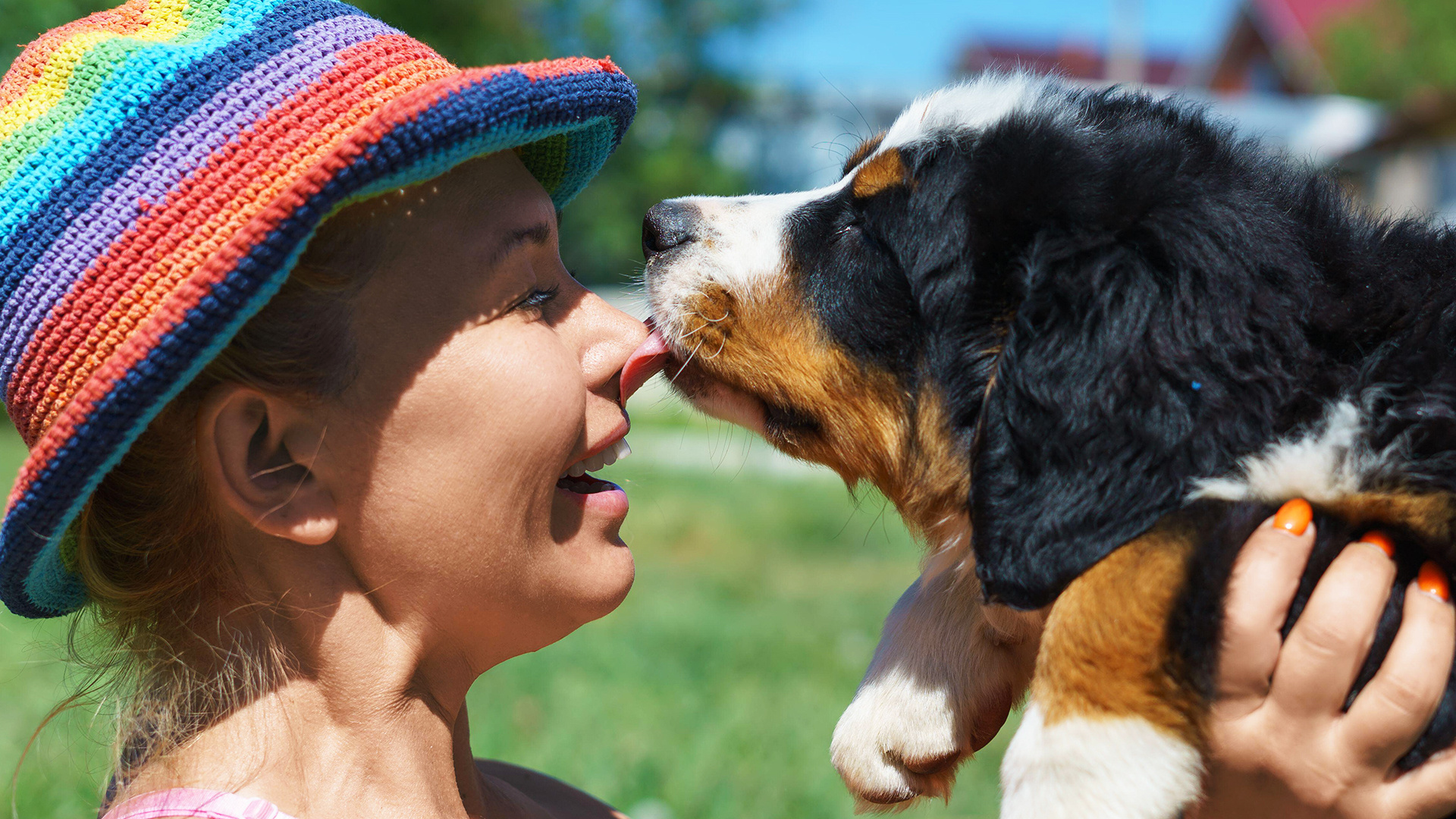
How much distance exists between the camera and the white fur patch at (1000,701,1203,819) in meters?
1.70

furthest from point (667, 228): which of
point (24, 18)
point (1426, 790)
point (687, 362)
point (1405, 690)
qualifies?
point (24, 18)

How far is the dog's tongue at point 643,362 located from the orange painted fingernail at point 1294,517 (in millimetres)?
1164

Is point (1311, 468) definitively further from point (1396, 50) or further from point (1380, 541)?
point (1396, 50)

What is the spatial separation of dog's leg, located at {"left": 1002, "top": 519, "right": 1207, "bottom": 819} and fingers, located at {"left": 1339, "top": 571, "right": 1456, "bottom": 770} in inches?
9.8

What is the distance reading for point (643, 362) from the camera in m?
2.33

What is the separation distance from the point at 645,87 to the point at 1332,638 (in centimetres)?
2650

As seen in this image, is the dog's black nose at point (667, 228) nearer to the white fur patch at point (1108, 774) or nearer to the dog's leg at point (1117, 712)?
the dog's leg at point (1117, 712)

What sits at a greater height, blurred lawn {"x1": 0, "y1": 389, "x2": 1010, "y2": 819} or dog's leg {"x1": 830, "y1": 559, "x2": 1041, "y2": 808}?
dog's leg {"x1": 830, "y1": 559, "x2": 1041, "y2": 808}

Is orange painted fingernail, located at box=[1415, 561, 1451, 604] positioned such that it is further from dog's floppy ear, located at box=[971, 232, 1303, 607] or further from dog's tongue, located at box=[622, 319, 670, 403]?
dog's tongue, located at box=[622, 319, 670, 403]

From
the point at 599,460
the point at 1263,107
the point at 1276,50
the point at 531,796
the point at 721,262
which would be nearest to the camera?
the point at 599,460

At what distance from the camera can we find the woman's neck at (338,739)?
1789 millimetres

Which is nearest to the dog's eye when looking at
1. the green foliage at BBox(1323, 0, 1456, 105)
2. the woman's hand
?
the woman's hand

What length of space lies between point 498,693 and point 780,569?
3.72 m

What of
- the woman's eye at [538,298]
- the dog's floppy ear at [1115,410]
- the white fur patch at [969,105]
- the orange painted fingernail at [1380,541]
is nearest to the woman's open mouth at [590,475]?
the woman's eye at [538,298]
